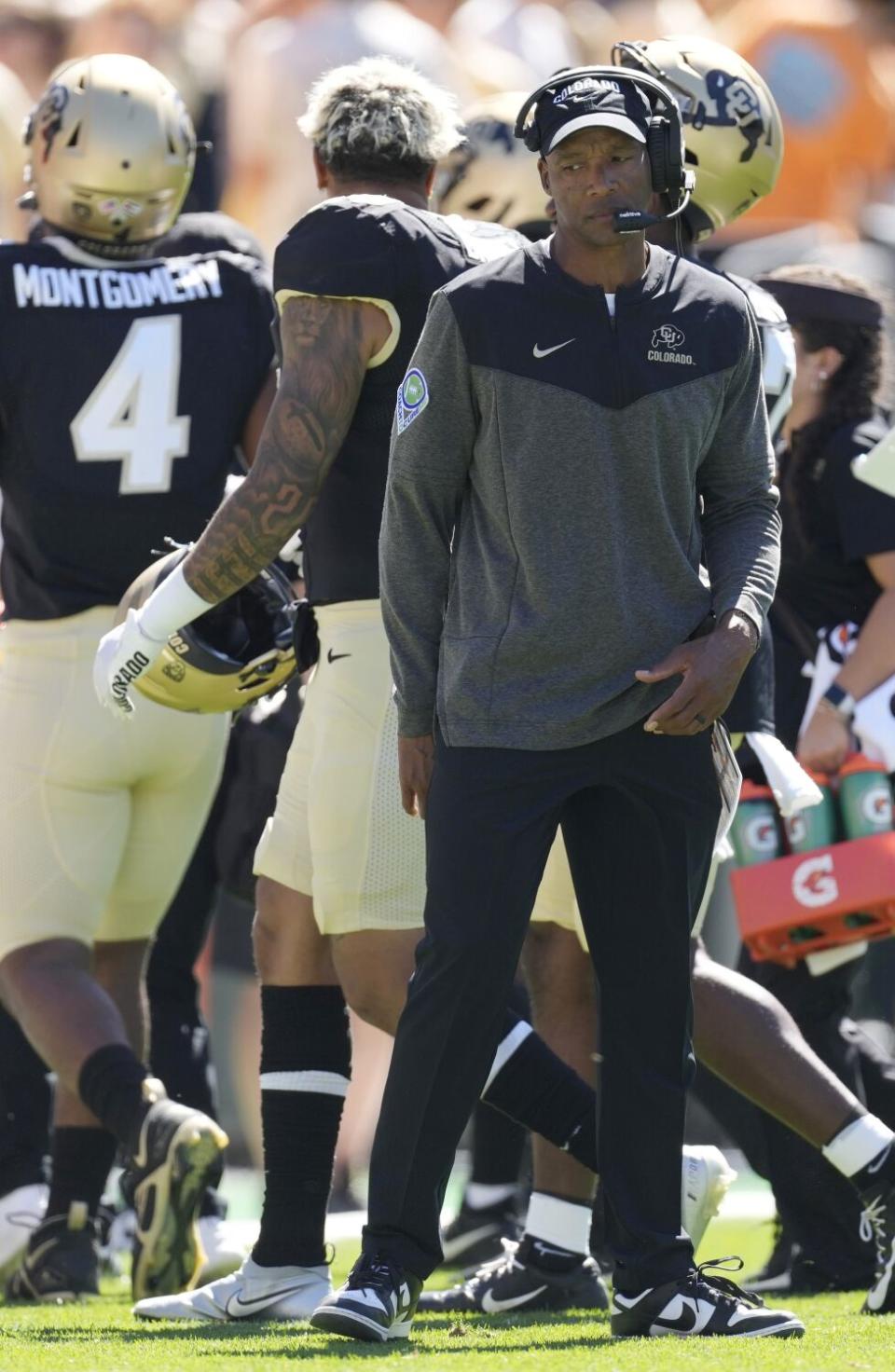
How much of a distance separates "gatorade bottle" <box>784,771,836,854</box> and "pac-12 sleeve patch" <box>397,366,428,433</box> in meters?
1.81

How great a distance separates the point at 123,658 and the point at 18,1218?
1821 mm

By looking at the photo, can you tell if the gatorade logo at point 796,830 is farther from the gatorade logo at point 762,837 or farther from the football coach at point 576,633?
the football coach at point 576,633

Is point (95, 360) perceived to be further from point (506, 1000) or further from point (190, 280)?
point (506, 1000)

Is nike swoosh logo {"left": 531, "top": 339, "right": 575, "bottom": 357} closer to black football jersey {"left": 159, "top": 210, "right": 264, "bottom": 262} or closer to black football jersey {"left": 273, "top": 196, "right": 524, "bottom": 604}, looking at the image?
black football jersey {"left": 273, "top": 196, "right": 524, "bottom": 604}

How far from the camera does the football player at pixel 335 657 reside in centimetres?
371

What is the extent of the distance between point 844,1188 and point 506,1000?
70.3 inches

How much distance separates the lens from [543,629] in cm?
330

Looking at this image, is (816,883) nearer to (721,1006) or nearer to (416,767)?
(721,1006)

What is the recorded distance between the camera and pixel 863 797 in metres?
4.92

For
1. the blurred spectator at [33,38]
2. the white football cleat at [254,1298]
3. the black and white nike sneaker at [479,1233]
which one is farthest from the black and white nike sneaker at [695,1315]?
the blurred spectator at [33,38]

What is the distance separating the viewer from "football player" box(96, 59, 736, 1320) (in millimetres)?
3709

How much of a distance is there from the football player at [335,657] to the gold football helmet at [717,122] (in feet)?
1.78

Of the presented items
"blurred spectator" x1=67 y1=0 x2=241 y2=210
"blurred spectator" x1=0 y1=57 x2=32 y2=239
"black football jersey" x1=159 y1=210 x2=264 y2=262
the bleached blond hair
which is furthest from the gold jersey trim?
"blurred spectator" x1=67 y1=0 x2=241 y2=210

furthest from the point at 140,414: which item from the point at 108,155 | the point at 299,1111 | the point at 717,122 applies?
the point at 299,1111
